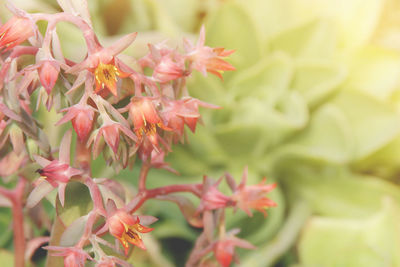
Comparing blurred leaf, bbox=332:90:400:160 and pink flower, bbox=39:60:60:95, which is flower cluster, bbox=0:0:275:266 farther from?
blurred leaf, bbox=332:90:400:160

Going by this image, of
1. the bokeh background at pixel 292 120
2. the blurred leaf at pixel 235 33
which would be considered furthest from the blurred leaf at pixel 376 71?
the blurred leaf at pixel 235 33

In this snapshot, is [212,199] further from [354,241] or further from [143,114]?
[354,241]

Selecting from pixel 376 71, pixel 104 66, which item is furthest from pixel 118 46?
pixel 376 71

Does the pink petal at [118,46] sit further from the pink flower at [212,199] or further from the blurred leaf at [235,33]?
the blurred leaf at [235,33]

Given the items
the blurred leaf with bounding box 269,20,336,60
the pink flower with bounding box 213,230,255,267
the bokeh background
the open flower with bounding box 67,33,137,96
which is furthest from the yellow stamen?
the blurred leaf with bounding box 269,20,336,60

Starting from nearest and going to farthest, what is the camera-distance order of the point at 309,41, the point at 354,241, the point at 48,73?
1. the point at 48,73
2. the point at 354,241
3. the point at 309,41

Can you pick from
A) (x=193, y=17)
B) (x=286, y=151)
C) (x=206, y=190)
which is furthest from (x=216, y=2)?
(x=206, y=190)
